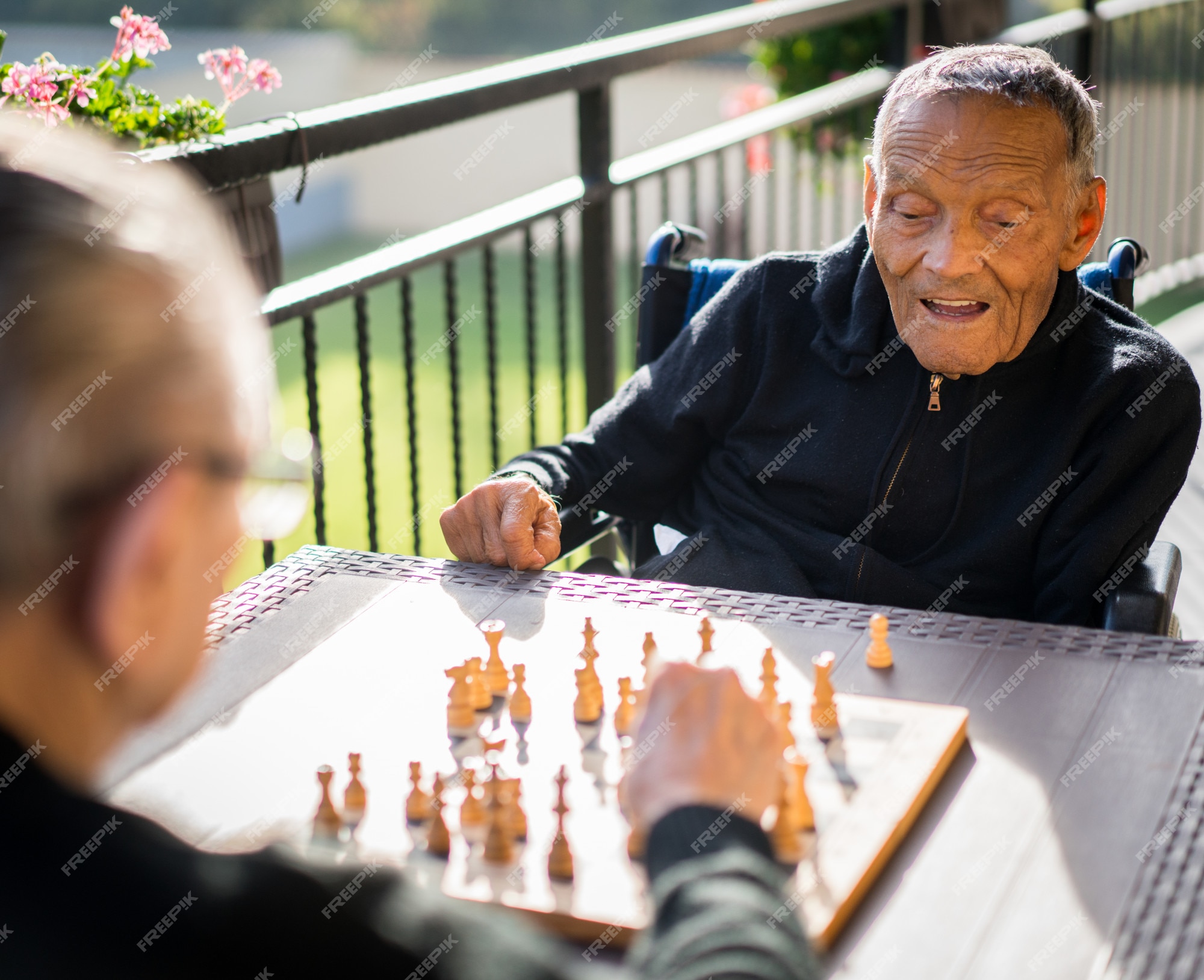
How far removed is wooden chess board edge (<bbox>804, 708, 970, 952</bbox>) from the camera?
987mm

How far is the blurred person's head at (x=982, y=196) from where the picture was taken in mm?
1819

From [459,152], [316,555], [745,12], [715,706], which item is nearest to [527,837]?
[715,706]

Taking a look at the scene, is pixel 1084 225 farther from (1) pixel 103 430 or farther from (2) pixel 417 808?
(1) pixel 103 430

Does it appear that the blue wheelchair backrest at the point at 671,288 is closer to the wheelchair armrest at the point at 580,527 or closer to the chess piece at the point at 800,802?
the wheelchair armrest at the point at 580,527

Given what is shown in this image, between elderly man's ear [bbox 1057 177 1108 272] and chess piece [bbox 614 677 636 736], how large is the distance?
0.99m

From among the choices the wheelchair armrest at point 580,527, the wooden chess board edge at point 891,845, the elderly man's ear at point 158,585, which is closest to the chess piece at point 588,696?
the wooden chess board edge at point 891,845

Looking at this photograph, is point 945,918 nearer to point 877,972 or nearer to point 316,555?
point 877,972

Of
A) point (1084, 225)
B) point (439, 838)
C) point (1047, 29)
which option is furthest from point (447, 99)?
point (1047, 29)

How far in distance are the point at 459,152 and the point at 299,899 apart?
13.9 metres

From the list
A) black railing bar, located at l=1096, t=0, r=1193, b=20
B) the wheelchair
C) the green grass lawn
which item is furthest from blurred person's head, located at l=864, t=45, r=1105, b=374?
black railing bar, located at l=1096, t=0, r=1193, b=20

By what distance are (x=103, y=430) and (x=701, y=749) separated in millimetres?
491

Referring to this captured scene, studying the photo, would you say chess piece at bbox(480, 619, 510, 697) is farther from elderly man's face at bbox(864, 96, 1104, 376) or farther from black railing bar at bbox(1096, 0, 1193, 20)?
black railing bar at bbox(1096, 0, 1193, 20)

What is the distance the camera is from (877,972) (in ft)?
3.16

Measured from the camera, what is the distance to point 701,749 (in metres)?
0.99
